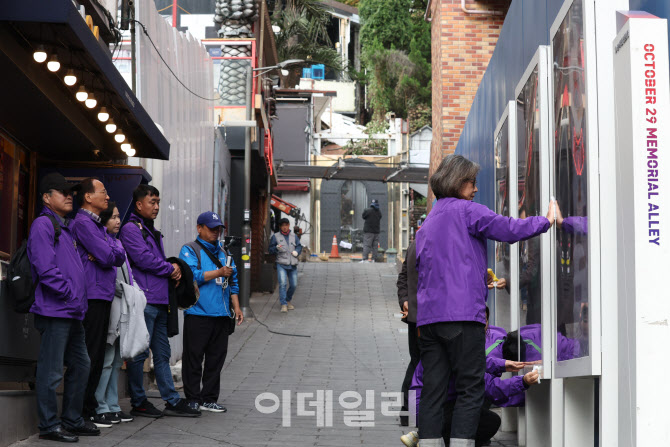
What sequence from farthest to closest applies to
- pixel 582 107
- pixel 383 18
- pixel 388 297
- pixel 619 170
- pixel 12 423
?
pixel 383 18 < pixel 388 297 < pixel 12 423 < pixel 582 107 < pixel 619 170

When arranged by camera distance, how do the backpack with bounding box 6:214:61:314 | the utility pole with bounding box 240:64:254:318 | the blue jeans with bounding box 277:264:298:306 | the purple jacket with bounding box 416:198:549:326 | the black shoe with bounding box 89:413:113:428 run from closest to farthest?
1. the purple jacket with bounding box 416:198:549:326
2. the backpack with bounding box 6:214:61:314
3. the black shoe with bounding box 89:413:113:428
4. the utility pole with bounding box 240:64:254:318
5. the blue jeans with bounding box 277:264:298:306

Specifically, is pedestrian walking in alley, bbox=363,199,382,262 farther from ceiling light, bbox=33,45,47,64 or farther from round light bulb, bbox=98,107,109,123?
ceiling light, bbox=33,45,47,64

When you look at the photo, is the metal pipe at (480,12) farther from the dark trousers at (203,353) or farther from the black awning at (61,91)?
the dark trousers at (203,353)

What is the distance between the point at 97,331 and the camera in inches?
288

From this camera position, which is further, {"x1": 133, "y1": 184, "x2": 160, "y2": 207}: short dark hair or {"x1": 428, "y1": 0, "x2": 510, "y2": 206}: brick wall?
{"x1": 428, "y1": 0, "x2": 510, "y2": 206}: brick wall

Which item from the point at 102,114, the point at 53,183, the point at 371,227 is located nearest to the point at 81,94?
the point at 102,114

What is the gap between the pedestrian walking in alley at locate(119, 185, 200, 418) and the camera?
7.96 metres

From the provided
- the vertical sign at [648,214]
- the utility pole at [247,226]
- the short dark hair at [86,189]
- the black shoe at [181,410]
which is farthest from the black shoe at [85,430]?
the utility pole at [247,226]

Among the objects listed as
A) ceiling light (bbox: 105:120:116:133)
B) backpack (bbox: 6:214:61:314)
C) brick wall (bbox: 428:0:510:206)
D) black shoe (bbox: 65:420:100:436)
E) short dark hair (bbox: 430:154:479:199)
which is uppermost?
brick wall (bbox: 428:0:510:206)

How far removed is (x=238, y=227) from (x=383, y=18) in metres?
30.9

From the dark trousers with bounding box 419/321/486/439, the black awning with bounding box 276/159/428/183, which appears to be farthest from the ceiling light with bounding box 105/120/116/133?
the black awning with bounding box 276/159/428/183

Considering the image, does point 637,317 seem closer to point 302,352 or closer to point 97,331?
point 97,331

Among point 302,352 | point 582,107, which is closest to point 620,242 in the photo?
point 582,107

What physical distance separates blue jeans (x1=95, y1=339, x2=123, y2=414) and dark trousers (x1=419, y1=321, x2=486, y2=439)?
3.19 m
